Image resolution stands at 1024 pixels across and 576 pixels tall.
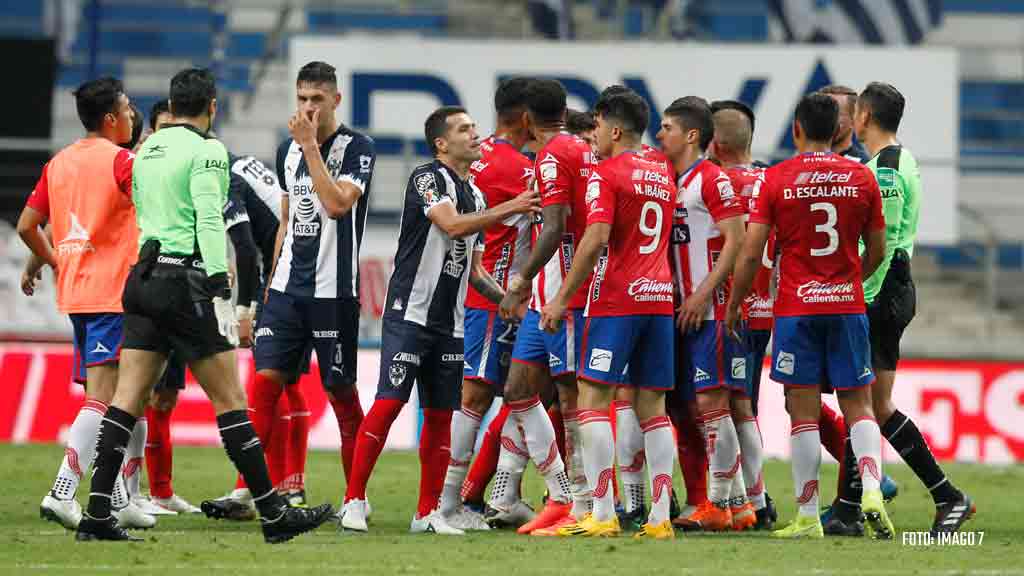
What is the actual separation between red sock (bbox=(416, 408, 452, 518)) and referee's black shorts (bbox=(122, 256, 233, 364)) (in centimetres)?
149

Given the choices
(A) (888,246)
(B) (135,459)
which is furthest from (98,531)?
(A) (888,246)

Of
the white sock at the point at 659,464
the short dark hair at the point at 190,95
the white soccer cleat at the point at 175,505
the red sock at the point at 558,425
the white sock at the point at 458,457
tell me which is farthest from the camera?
the red sock at the point at 558,425

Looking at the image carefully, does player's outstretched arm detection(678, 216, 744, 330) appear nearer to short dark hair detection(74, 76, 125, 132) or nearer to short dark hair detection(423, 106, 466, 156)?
short dark hair detection(423, 106, 466, 156)

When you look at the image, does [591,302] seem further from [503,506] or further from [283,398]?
[283,398]

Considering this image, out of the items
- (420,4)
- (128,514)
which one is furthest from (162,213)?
(420,4)

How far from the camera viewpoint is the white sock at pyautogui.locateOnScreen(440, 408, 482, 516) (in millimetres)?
9547

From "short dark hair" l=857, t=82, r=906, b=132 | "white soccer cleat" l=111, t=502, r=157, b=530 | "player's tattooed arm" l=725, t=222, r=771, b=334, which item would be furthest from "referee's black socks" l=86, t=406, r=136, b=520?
"short dark hair" l=857, t=82, r=906, b=132

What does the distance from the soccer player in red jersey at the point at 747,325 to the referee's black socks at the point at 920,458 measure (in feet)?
3.04

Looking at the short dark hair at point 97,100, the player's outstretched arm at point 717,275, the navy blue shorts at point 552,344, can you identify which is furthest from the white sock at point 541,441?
the short dark hair at point 97,100

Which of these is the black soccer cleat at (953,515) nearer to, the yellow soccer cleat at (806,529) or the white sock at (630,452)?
the yellow soccer cleat at (806,529)

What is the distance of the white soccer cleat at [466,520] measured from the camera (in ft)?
31.1

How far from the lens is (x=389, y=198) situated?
18953mm

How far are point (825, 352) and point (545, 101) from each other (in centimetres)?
208

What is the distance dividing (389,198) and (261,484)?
1107 cm
